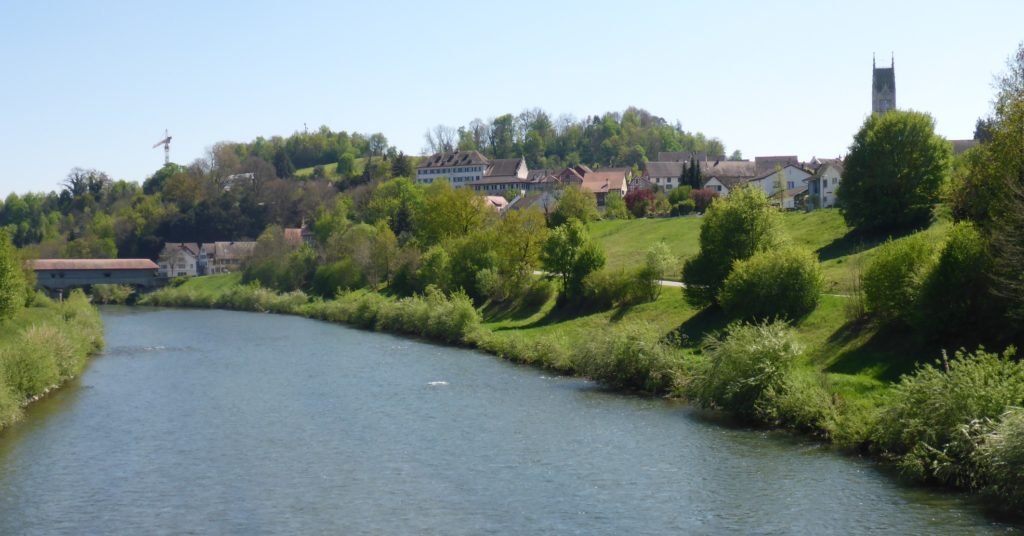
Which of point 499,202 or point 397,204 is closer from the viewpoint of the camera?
point 397,204

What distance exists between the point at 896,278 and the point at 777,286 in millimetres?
6421

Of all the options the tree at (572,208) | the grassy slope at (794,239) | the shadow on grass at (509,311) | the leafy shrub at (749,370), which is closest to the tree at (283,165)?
the tree at (572,208)

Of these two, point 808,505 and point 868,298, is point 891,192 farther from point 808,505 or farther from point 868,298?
point 808,505

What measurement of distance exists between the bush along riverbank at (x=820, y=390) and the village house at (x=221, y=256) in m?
77.6

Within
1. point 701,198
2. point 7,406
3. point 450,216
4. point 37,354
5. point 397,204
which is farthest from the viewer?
point 397,204

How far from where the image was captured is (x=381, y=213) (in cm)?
10819

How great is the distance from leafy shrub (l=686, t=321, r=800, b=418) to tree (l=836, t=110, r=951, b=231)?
2531 cm

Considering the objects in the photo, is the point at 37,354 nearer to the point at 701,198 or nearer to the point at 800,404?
the point at 800,404

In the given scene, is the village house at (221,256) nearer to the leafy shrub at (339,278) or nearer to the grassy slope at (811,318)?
the leafy shrub at (339,278)

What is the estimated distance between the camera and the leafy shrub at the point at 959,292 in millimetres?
A: 33719

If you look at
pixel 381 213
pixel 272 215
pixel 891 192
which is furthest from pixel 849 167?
pixel 272 215

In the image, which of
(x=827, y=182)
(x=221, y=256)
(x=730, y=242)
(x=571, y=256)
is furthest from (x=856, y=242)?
(x=221, y=256)

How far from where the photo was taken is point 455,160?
551ft

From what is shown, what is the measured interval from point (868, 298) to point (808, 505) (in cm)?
1581
